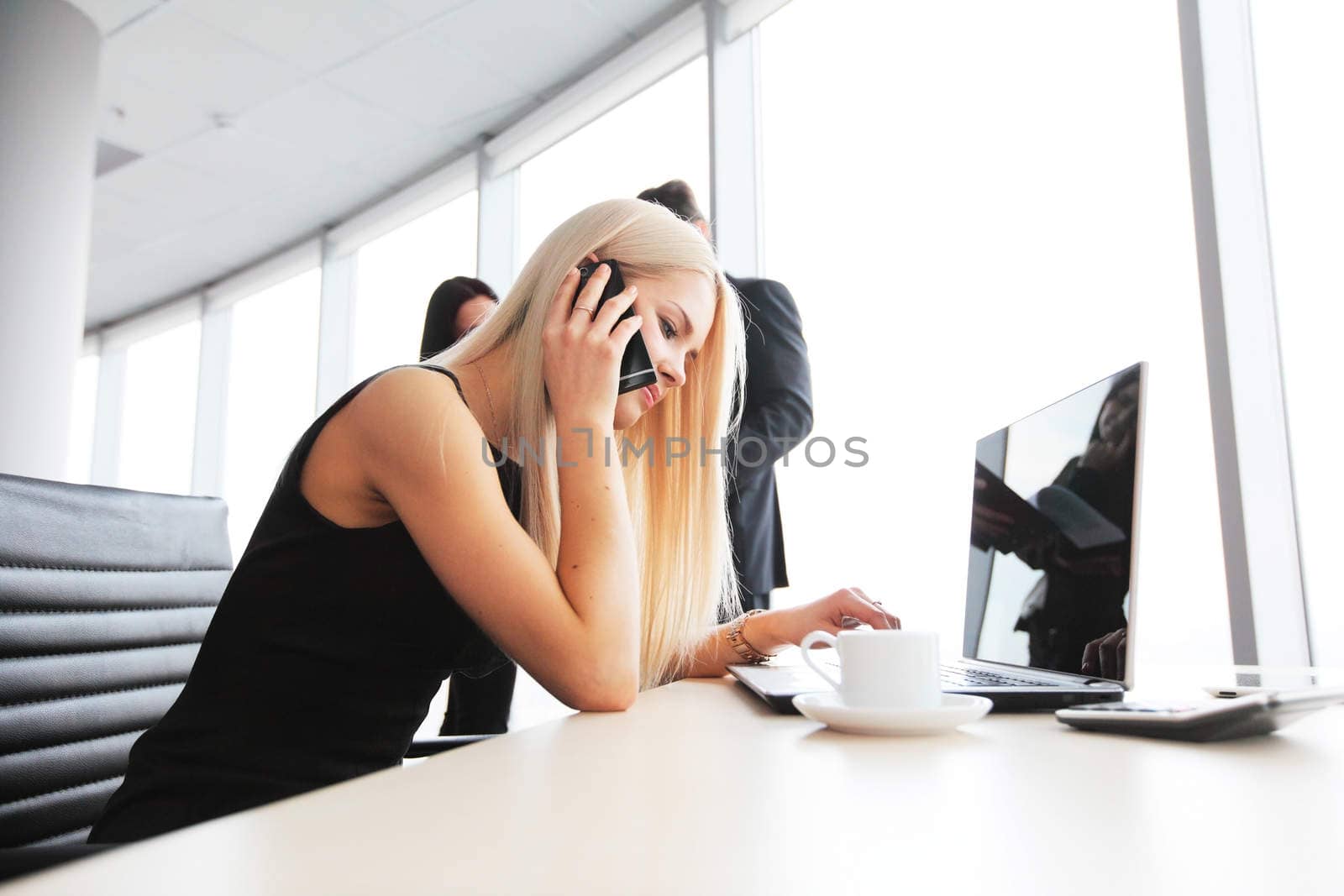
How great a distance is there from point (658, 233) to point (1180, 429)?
1.24 m

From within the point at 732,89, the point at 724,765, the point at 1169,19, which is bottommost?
the point at 724,765

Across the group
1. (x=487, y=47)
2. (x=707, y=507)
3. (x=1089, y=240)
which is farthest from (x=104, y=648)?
(x=487, y=47)

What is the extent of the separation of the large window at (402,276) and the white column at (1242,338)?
10.9ft

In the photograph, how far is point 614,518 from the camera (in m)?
0.89

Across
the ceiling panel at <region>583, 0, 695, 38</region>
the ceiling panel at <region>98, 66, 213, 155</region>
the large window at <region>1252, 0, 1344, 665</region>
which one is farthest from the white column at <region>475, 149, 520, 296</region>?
the large window at <region>1252, 0, 1344, 665</region>

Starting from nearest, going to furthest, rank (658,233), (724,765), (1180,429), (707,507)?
(724,765) < (658,233) < (707,507) < (1180,429)

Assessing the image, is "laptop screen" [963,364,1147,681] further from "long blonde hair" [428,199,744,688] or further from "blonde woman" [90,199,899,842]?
"long blonde hair" [428,199,744,688]

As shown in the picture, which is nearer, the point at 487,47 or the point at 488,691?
the point at 488,691

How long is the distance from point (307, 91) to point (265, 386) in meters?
2.45

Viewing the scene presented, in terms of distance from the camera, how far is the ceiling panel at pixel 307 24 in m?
3.15

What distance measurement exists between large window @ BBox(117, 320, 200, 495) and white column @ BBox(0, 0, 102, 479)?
3.13 metres

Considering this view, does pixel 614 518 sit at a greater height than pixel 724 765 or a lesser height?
greater

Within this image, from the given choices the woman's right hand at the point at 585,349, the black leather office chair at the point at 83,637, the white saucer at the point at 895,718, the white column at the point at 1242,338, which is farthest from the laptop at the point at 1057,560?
the white column at the point at 1242,338

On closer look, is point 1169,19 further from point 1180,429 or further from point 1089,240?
point 1180,429
